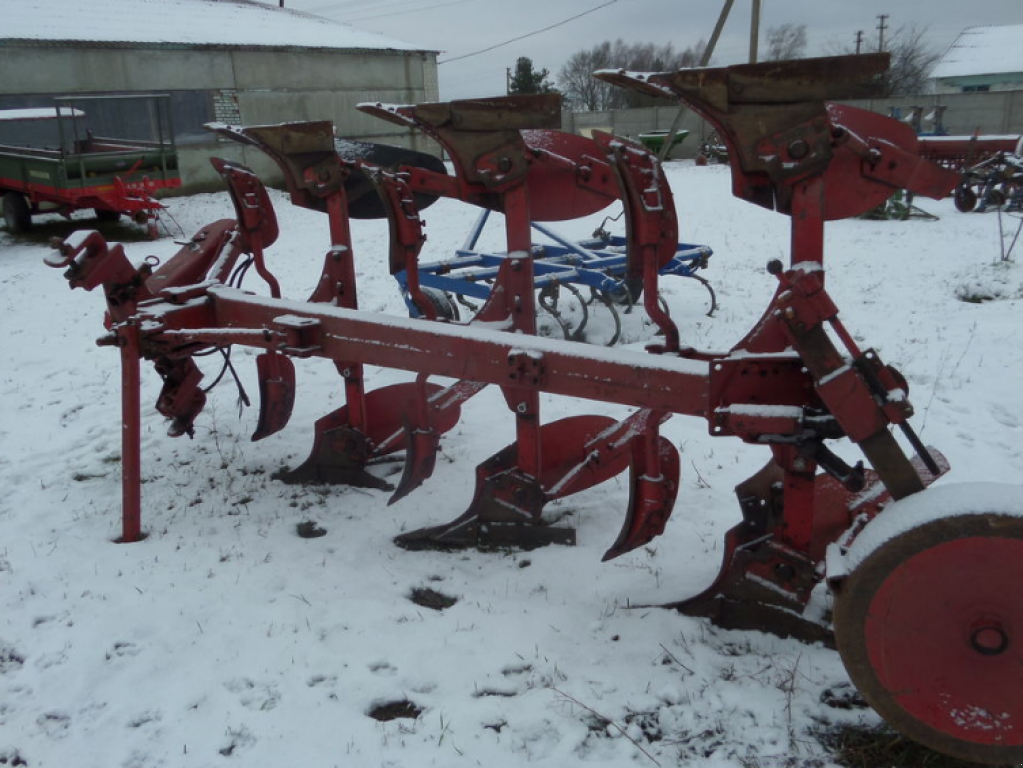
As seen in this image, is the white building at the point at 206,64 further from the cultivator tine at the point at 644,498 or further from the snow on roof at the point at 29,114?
the cultivator tine at the point at 644,498

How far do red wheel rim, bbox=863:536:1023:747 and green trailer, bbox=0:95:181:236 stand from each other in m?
11.3

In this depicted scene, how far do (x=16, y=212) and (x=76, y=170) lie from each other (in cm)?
185

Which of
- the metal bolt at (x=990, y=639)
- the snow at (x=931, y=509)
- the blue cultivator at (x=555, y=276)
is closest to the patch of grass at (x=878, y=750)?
the metal bolt at (x=990, y=639)

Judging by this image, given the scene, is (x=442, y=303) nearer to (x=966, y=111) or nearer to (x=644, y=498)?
(x=644, y=498)

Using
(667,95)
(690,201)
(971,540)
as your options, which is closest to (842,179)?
(667,95)

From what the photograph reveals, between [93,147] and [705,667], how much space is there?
1333 cm

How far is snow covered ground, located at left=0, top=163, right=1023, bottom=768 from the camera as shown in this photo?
2.41 m

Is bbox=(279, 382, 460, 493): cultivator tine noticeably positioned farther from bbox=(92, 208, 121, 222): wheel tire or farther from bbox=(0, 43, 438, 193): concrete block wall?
bbox=(0, 43, 438, 193): concrete block wall

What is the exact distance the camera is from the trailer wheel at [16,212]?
12.0 metres

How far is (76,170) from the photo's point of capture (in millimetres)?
10922

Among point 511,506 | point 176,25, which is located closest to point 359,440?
point 511,506

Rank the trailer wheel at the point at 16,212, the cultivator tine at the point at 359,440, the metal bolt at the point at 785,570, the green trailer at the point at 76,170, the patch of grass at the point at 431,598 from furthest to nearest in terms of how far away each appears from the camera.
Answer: the trailer wheel at the point at 16,212, the green trailer at the point at 76,170, the cultivator tine at the point at 359,440, the patch of grass at the point at 431,598, the metal bolt at the point at 785,570

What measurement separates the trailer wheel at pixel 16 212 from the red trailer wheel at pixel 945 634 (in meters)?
13.2

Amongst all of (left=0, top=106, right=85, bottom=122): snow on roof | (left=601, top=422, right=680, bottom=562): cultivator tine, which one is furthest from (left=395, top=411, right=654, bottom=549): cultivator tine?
(left=0, top=106, right=85, bottom=122): snow on roof
